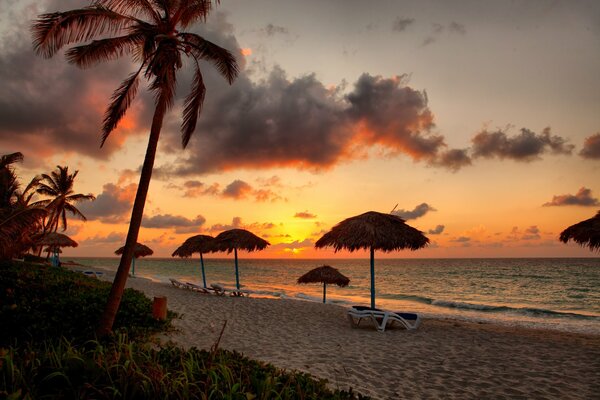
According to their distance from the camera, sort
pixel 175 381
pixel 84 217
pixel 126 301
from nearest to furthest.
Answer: pixel 175 381, pixel 126 301, pixel 84 217

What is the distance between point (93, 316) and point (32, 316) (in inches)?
46.4

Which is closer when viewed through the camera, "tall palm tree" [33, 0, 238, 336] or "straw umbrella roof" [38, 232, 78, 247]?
"tall palm tree" [33, 0, 238, 336]

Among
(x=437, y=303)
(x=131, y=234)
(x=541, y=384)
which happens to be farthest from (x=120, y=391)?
(x=437, y=303)

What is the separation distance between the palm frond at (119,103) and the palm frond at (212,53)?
50.5 inches

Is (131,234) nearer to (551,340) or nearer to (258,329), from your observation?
(258,329)

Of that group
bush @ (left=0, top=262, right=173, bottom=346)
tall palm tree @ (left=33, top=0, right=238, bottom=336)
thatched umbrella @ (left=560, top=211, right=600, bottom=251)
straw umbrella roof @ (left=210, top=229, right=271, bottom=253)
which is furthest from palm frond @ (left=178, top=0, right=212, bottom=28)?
straw umbrella roof @ (left=210, top=229, right=271, bottom=253)

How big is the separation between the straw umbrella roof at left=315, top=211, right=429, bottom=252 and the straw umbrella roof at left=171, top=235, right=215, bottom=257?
1359 centimetres

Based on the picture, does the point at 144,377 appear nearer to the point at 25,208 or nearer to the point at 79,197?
the point at 25,208

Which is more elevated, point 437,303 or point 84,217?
point 84,217

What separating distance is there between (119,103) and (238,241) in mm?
13432

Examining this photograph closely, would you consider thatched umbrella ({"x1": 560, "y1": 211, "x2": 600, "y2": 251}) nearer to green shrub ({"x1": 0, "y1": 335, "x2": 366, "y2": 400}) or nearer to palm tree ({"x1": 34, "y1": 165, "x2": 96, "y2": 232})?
green shrub ({"x1": 0, "y1": 335, "x2": 366, "y2": 400})

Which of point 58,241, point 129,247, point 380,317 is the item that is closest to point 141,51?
point 129,247

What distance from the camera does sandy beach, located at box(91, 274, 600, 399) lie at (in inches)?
237

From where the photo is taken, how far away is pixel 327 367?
6.89 metres
